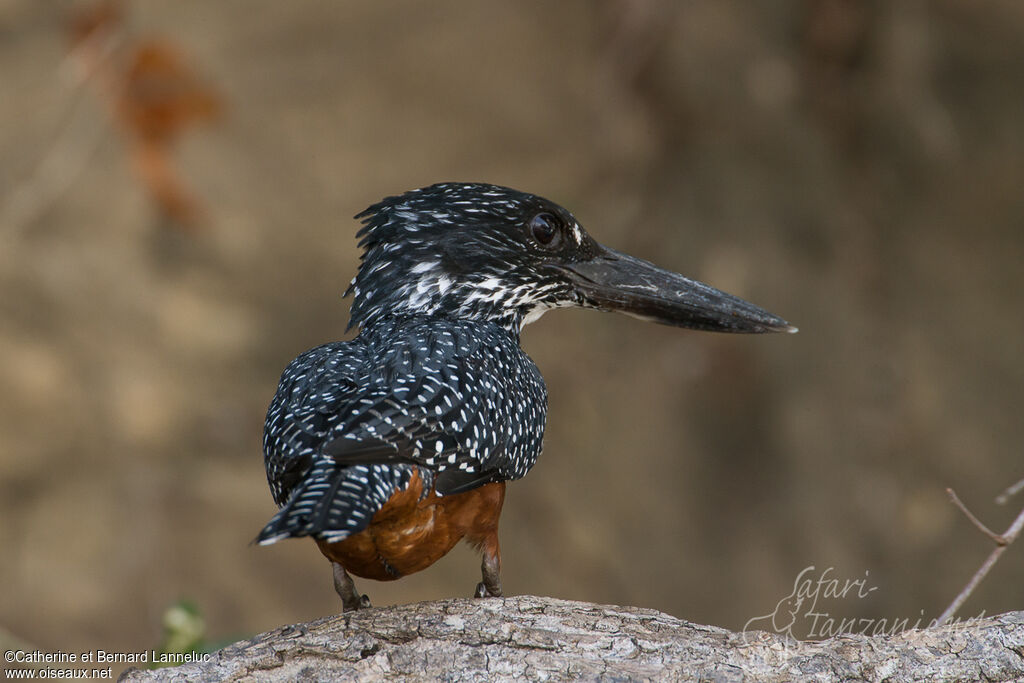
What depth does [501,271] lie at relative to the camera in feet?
13.0

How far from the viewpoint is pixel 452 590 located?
729 centimetres

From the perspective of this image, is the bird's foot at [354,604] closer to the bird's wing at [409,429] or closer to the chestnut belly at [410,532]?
the chestnut belly at [410,532]

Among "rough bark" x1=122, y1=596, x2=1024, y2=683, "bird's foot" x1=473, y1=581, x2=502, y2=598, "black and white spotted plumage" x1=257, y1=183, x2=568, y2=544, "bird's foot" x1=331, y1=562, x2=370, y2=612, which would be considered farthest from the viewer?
"bird's foot" x1=473, y1=581, x2=502, y2=598

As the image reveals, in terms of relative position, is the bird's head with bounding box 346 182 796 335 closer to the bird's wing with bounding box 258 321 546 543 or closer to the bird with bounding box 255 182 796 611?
the bird with bounding box 255 182 796 611

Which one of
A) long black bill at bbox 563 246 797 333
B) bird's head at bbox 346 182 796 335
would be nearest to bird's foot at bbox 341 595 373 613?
bird's head at bbox 346 182 796 335

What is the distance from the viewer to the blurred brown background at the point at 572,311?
6.86 meters

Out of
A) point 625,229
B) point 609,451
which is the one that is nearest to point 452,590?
point 609,451

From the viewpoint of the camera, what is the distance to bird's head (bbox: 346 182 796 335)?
3900 mm

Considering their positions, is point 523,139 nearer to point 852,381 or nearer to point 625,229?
point 625,229

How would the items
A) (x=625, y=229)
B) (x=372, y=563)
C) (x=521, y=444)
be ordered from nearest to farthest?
(x=372, y=563) < (x=521, y=444) < (x=625, y=229)

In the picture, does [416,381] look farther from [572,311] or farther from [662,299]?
[572,311]

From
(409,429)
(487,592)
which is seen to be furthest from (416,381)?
(487,592)

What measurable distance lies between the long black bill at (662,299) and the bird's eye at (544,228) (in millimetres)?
135

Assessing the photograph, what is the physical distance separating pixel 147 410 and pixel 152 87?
6.99ft
